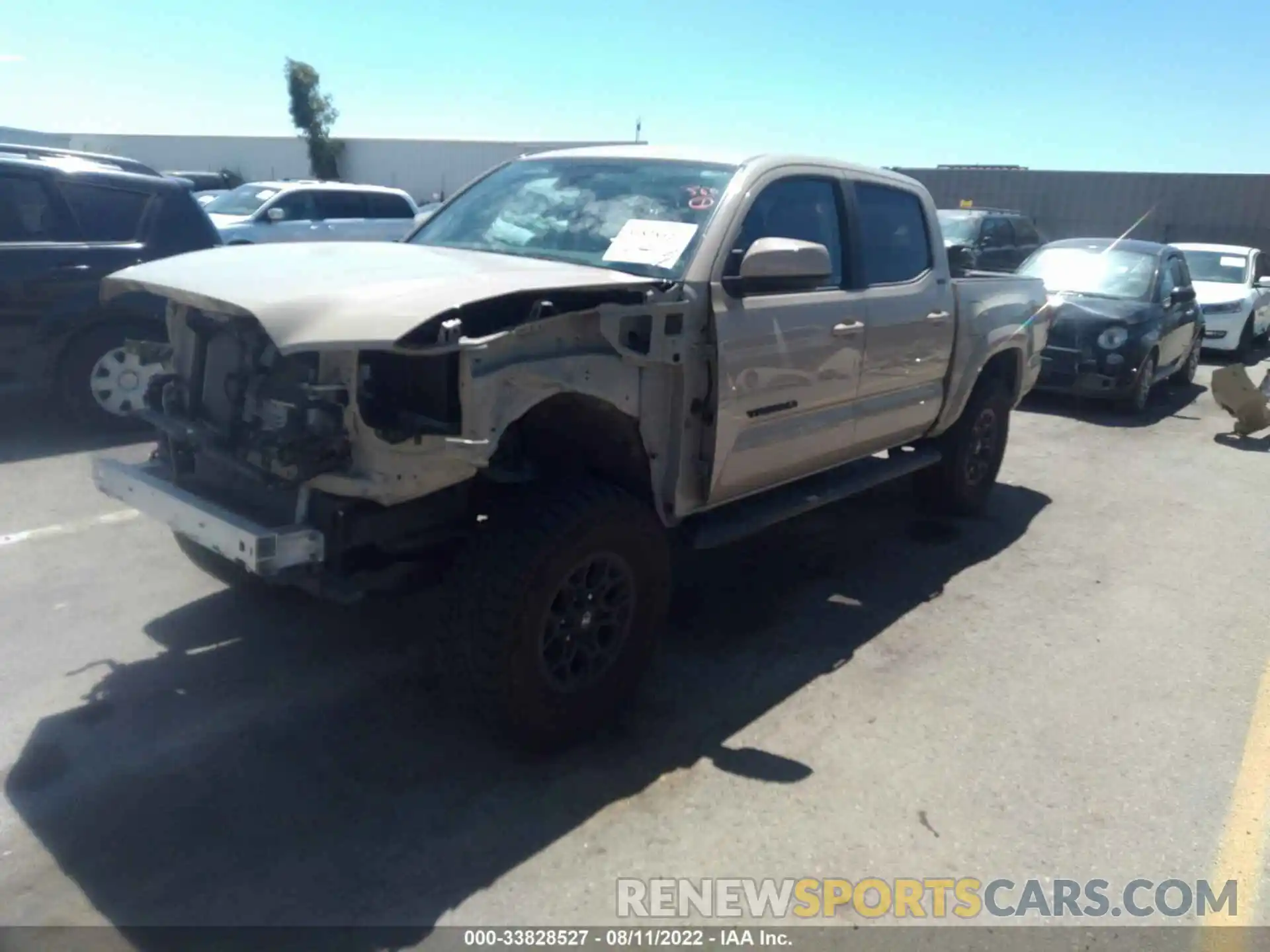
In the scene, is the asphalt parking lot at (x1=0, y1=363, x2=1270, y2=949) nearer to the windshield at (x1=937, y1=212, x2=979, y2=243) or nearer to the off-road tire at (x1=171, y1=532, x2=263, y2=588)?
the off-road tire at (x1=171, y1=532, x2=263, y2=588)

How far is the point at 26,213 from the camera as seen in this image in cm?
721

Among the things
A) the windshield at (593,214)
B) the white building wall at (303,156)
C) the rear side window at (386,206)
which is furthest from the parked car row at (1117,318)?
the white building wall at (303,156)

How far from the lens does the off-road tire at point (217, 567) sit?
4445 millimetres

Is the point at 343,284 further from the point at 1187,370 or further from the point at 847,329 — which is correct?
the point at 1187,370

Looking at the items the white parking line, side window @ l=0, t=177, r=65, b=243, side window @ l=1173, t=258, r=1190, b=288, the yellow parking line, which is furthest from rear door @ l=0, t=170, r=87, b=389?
side window @ l=1173, t=258, r=1190, b=288

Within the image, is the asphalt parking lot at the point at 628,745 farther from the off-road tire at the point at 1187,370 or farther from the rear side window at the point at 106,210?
the off-road tire at the point at 1187,370

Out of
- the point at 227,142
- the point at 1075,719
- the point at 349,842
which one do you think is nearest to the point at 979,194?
the point at 1075,719

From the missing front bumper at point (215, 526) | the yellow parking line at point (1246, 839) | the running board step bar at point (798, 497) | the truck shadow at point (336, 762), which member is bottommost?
the yellow parking line at point (1246, 839)

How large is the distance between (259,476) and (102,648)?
1509 millimetres

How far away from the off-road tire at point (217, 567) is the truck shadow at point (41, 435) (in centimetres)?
311

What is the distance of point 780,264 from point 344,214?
43.4ft

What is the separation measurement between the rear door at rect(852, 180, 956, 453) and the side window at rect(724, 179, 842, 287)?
0.16m

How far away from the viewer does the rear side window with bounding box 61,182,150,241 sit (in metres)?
7.39

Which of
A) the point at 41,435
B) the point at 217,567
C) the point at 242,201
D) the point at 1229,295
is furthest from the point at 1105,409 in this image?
the point at 242,201
